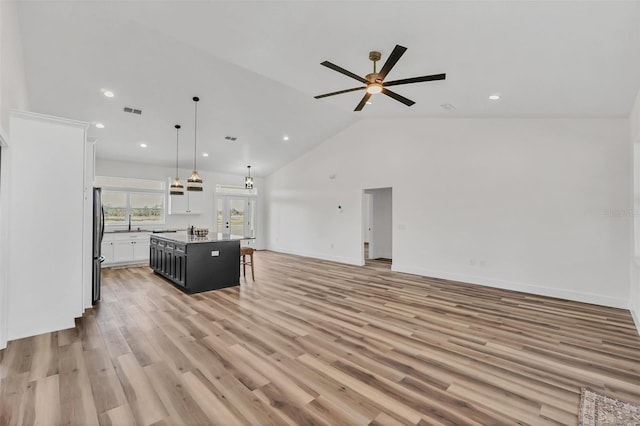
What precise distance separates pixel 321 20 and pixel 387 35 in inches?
28.3

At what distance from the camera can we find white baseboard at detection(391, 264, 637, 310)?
14.5 ft

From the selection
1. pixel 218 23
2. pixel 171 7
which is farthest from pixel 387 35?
pixel 171 7

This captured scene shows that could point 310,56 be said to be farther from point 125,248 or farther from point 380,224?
point 125,248

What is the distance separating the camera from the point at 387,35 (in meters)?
3.10

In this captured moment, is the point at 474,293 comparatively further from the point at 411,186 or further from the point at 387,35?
the point at 387,35

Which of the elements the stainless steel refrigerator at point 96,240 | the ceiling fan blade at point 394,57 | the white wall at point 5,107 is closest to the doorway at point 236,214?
the stainless steel refrigerator at point 96,240

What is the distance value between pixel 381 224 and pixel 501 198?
3968 millimetres

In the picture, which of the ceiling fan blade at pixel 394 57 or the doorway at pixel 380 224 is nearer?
the ceiling fan blade at pixel 394 57

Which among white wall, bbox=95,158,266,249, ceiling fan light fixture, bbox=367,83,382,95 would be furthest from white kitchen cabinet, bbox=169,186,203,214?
ceiling fan light fixture, bbox=367,83,382,95

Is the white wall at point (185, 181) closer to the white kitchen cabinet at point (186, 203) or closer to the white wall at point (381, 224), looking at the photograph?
the white kitchen cabinet at point (186, 203)

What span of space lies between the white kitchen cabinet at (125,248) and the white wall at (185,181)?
1070mm

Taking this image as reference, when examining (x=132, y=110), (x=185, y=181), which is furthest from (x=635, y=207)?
(x=185, y=181)

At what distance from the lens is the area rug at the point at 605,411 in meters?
1.93

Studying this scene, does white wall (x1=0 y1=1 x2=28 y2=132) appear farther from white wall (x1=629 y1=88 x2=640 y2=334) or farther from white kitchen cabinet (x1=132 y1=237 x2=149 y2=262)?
white wall (x1=629 y1=88 x2=640 y2=334)
